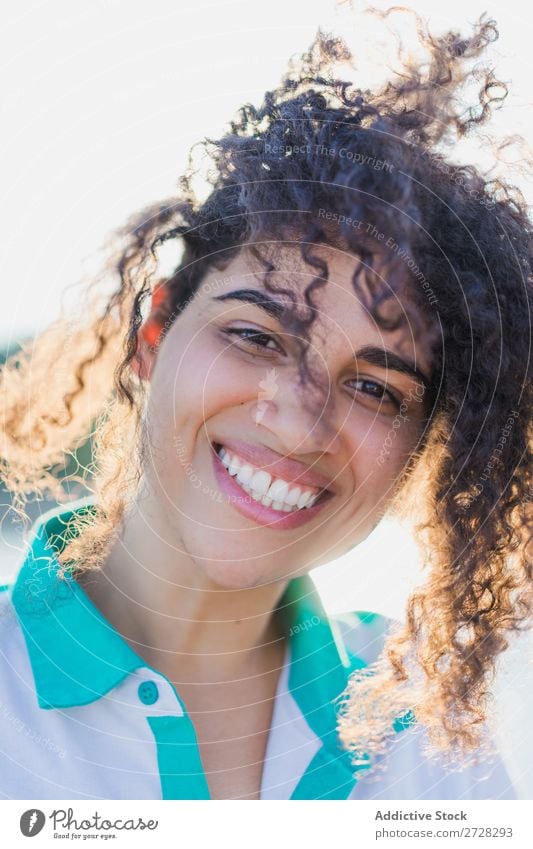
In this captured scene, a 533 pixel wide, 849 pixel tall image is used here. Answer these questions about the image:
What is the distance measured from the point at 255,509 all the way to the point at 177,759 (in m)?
0.30

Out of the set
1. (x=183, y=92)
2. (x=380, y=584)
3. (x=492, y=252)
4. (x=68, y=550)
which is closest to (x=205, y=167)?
(x=183, y=92)

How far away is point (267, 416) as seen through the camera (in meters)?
0.99

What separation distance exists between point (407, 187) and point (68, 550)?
57 cm

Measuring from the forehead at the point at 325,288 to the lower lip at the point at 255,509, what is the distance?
0.64 feet

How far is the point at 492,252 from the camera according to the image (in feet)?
3.20

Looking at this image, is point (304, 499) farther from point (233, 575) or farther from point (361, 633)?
point (361, 633)

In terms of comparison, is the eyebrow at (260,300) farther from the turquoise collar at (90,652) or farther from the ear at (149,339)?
the turquoise collar at (90,652)

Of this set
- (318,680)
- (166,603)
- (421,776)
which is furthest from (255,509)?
(421,776)

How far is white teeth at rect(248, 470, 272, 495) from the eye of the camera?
1.02 m

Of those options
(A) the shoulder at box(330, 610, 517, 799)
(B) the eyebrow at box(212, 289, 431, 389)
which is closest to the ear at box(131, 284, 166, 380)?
(B) the eyebrow at box(212, 289, 431, 389)

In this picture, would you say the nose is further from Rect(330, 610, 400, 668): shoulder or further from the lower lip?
Rect(330, 610, 400, 668): shoulder

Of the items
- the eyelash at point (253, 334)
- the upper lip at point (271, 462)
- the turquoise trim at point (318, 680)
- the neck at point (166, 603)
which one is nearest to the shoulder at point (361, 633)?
the turquoise trim at point (318, 680)

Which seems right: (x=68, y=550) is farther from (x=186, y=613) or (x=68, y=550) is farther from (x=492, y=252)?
(x=492, y=252)

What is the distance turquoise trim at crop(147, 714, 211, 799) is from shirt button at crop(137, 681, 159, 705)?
18 mm
